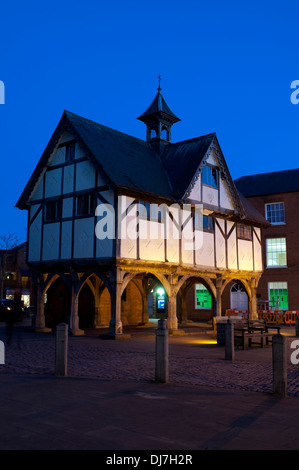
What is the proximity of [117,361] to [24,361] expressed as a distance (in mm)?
2445

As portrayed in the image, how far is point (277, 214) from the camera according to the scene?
108 feet

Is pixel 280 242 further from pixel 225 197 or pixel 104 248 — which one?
pixel 104 248

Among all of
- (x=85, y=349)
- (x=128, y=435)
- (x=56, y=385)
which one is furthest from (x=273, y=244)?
(x=128, y=435)

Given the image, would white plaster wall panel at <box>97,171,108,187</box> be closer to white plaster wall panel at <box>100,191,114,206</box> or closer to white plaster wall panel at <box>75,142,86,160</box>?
white plaster wall panel at <box>100,191,114,206</box>

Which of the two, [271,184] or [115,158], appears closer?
[115,158]

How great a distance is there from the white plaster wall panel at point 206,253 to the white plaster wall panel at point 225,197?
194cm

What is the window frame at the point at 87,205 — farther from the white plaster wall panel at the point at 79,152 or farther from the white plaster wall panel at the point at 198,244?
the white plaster wall panel at the point at 198,244

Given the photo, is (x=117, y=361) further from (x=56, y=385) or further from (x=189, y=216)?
(x=189, y=216)

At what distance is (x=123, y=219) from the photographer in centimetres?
1864

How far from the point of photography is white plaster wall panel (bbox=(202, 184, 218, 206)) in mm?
22688

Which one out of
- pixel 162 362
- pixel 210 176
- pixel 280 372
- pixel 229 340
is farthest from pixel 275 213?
pixel 280 372

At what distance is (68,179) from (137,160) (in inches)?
142

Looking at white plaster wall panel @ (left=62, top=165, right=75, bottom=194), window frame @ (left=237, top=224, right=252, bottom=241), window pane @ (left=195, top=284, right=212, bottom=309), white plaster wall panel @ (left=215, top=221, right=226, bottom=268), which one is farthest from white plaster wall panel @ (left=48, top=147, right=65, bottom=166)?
window pane @ (left=195, top=284, right=212, bottom=309)

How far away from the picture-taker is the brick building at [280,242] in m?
31.6
